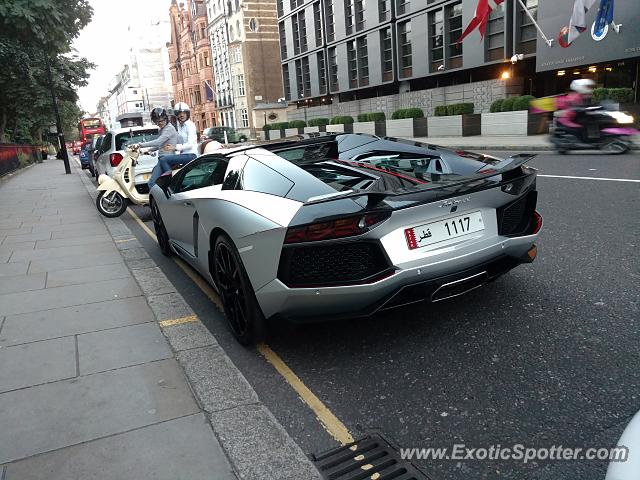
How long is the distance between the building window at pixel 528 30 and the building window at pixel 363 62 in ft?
50.7

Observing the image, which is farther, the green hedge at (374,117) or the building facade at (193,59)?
the building facade at (193,59)

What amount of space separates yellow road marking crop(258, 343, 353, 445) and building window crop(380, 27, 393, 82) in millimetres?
37246

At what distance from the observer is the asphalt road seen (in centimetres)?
253

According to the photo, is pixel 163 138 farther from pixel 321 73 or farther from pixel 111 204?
pixel 321 73

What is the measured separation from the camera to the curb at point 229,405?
94.2 inches

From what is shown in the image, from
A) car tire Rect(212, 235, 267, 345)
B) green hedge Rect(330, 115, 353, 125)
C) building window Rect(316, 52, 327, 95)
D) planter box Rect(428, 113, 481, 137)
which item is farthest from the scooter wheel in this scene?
building window Rect(316, 52, 327, 95)

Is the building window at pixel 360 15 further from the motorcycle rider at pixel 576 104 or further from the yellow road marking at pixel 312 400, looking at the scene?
the yellow road marking at pixel 312 400

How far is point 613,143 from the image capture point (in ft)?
41.2

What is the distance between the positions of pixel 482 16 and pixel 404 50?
10426mm

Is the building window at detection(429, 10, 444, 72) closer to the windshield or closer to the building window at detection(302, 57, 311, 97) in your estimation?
the building window at detection(302, 57, 311, 97)

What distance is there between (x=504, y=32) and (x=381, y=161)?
2757cm

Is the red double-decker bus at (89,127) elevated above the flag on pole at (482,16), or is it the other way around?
the flag on pole at (482,16)

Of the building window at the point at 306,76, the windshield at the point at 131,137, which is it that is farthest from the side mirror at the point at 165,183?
the building window at the point at 306,76

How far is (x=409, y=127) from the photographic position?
2873 centimetres
